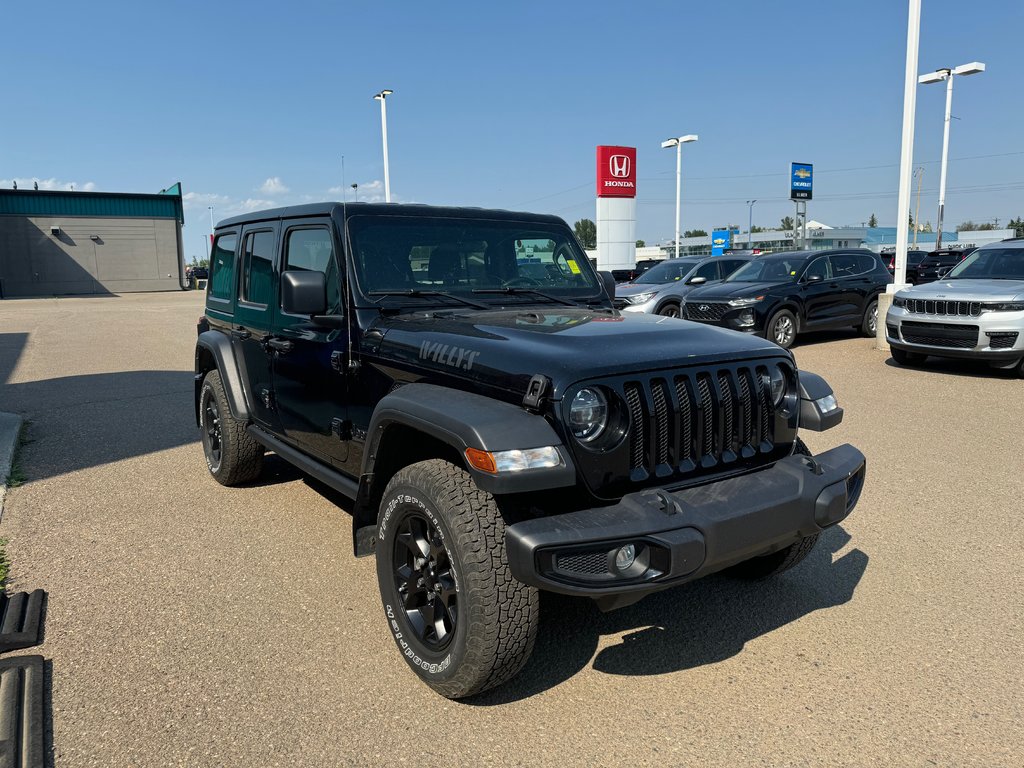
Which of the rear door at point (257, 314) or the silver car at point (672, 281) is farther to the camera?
the silver car at point (672, 281)

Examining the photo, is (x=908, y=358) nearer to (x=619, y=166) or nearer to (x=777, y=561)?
(x=777, y=561)

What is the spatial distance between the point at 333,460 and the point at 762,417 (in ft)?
6.95

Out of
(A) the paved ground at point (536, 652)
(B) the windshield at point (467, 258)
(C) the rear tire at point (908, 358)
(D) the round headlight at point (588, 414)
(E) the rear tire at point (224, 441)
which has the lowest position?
(A) the paved ground at point (536, 652)

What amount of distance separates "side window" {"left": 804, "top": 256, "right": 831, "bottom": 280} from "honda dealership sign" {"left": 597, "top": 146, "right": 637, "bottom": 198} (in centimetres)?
1369

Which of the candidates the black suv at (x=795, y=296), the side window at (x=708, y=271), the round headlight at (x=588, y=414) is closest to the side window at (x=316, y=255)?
the round headlight at (x=588, y=414)

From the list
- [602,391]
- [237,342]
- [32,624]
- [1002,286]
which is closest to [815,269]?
[1002,286]

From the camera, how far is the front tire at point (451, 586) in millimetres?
2611

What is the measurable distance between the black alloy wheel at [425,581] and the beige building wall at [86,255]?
47.3 m

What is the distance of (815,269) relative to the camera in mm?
13000

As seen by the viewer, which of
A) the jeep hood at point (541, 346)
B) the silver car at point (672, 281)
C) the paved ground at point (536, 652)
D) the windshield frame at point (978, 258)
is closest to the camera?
the paved ground at point (536, 652)

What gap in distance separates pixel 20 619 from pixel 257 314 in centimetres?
206

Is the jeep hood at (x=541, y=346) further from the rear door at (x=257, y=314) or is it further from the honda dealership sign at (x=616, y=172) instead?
the honda dealership sign at (x=616, y=172)

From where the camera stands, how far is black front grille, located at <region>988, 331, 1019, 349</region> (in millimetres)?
9070

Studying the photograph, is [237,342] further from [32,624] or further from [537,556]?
[537,556]
